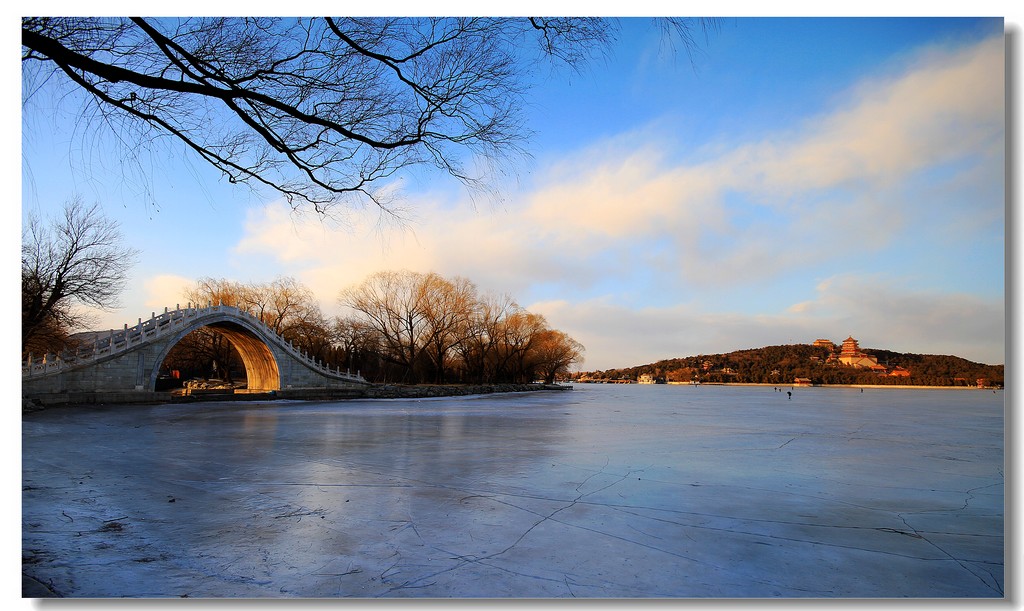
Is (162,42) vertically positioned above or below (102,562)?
above

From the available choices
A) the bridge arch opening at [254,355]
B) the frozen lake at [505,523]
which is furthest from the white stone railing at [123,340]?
the frozen lake at [505,523]

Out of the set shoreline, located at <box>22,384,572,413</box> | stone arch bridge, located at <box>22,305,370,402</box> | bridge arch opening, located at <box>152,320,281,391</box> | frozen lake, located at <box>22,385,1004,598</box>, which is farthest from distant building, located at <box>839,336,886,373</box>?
bridge arch opening, located at <box>152,320,281,391</box>

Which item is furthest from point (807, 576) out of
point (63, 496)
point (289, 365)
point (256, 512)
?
point (289, 365)

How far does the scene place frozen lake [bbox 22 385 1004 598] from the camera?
2.63 m

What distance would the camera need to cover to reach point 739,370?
7975 cm

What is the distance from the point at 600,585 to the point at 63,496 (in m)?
4.43

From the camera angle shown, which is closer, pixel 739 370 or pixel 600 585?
→ pixel 600 585

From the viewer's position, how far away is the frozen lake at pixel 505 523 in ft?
8.63

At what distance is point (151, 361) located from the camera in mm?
24078

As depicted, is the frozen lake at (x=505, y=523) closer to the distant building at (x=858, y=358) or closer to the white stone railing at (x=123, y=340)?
the distant building at (x=858, y=358)

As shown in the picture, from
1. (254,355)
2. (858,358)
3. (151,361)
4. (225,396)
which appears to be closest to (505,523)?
(858,358)

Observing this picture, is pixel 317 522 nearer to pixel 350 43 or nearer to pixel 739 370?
pixel 350 43

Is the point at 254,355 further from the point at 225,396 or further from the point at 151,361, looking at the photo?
the point at 151,361
